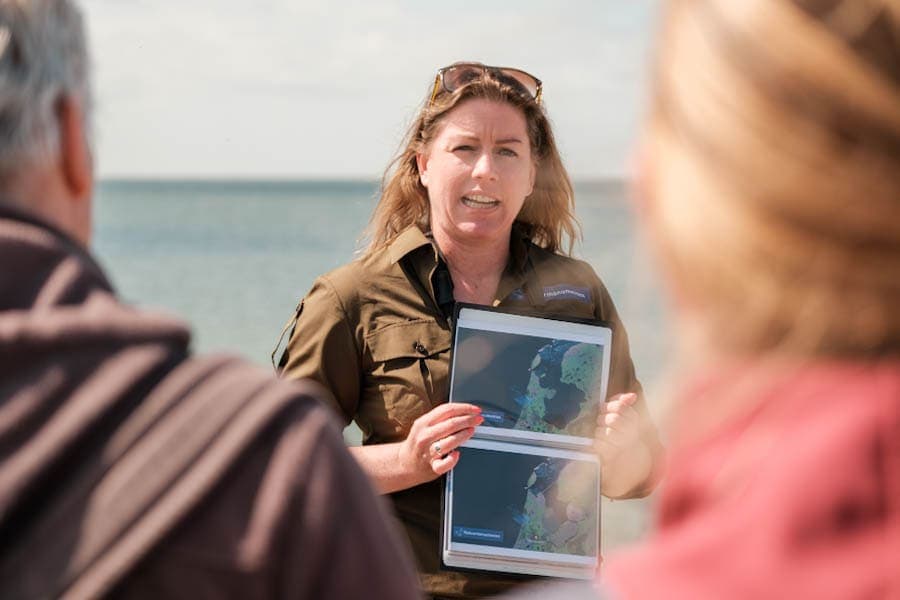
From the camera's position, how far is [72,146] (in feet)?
5.21

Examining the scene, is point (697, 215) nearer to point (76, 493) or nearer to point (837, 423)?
point (837, 423)

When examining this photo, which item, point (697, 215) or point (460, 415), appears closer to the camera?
point (697, 215)

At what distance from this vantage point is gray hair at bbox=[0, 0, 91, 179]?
1524mm

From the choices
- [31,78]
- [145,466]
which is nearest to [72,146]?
[31,78]

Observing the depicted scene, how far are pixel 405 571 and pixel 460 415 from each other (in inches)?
67.2

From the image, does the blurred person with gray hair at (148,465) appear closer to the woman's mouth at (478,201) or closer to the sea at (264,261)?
the sea at (264,261)

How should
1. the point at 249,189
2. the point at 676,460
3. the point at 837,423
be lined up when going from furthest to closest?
the point at 249,189
the point at 676,460
the point at 837,423

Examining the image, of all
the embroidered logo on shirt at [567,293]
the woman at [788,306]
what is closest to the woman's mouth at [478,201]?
the embroidered logo on shirt at [567,293]

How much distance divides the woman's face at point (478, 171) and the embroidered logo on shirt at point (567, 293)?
→ 0.23 metres

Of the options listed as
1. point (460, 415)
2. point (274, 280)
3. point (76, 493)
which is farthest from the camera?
point (274, 280)

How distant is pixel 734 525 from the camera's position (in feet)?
3.41

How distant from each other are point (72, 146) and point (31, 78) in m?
0.10

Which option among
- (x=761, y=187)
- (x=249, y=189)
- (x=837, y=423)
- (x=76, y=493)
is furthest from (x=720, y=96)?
(x=249, y=189)

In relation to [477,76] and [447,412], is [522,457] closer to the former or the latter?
[447,412]
